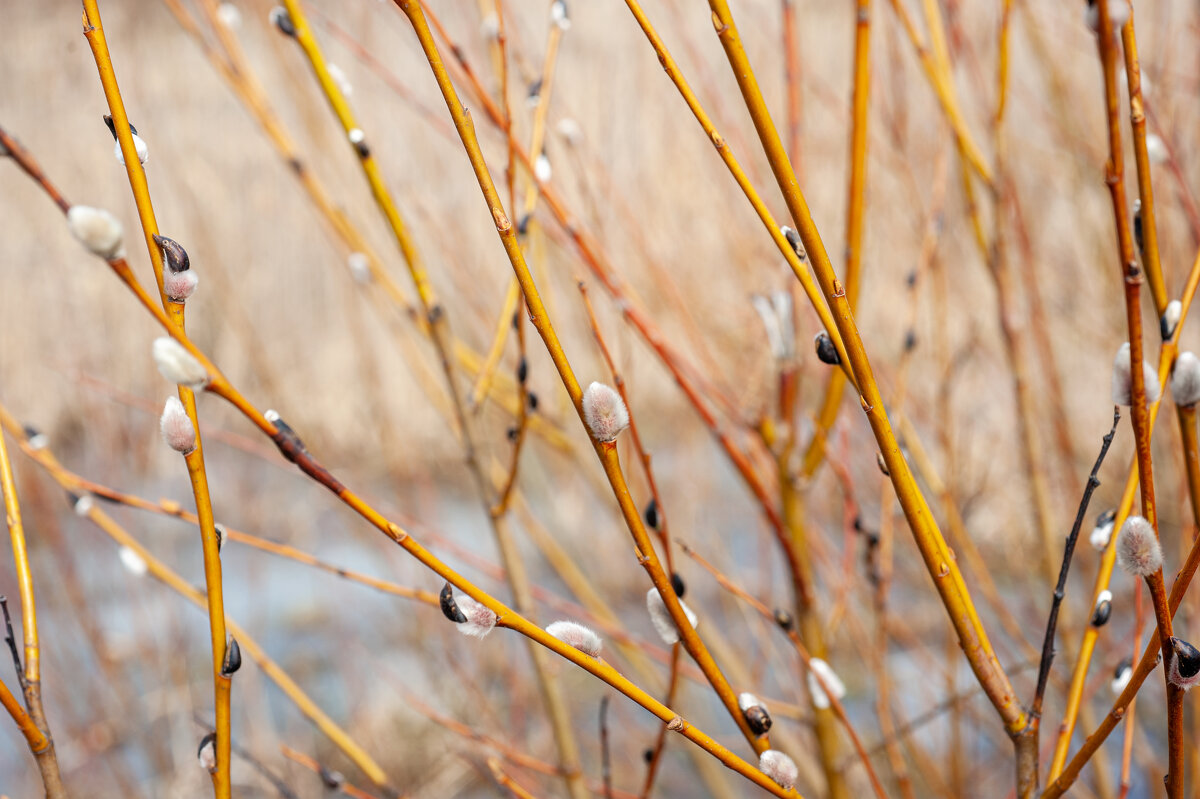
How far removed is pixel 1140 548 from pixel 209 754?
1.84ft

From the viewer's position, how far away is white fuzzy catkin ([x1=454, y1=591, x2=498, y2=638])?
0.50 meters

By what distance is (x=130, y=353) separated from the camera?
367cm

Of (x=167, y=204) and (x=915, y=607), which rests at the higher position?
(x=167, y=204)

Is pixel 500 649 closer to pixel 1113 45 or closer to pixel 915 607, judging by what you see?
pixel 915 607

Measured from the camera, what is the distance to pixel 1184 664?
1.56ft

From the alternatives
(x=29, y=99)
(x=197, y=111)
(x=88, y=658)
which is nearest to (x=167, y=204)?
(x=197, y=111)

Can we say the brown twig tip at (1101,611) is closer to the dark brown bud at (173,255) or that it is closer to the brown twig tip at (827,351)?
the brown twig tip at (827,351)

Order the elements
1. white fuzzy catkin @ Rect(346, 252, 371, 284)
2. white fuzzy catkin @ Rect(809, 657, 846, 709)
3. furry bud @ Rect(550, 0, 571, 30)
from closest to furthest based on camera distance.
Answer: white fuzzy catkin @ Rect(809, 657, 846, 709) → furry bud @ Rect(550, 0, 571, 30) → white fuzzy catkin @ Rect(346, 252, 371, 284)

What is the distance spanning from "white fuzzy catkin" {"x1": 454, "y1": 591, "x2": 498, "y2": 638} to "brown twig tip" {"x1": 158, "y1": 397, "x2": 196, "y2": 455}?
0.18 meters

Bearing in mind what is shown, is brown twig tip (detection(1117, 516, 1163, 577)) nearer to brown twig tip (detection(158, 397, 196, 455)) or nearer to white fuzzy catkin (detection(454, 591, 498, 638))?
white fuzzy catkin (detection(454, 591, 498, 638))

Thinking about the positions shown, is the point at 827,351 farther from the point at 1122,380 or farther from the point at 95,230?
the point at 95,230

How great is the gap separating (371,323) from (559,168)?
6.17 feet

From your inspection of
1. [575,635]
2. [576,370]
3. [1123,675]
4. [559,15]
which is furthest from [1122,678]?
[576,370]

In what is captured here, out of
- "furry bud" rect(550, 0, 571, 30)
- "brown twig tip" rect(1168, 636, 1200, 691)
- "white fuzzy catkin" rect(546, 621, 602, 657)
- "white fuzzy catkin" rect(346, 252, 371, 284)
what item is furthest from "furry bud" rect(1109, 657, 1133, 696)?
"white fuzzy catkin" rect(346, 252, 371, 284)
